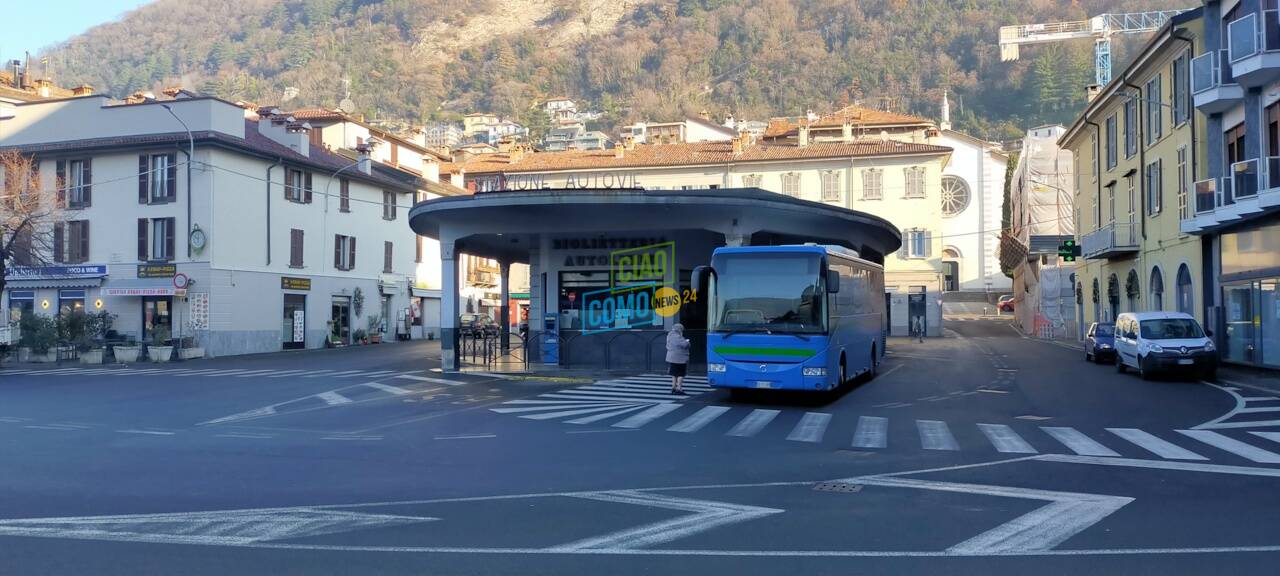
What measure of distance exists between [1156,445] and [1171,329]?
44.2 feet

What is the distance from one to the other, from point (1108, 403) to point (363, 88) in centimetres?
12693

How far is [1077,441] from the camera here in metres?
13.7

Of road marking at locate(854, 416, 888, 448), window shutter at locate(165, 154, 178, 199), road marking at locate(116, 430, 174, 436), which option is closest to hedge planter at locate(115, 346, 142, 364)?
window shutter at locate(165, 154, 178, 199)

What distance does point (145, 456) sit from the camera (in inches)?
489

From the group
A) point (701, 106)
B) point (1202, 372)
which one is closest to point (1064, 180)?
point (1202, 372)

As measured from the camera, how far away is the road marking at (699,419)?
15344 mm

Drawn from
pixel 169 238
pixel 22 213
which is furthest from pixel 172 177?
pixel 22 213

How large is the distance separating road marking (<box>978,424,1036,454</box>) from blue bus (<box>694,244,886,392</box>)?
3.51m

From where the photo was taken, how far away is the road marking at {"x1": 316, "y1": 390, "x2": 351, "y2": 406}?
66.2ft

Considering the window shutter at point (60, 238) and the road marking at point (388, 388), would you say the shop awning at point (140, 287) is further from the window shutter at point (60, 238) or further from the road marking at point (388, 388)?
the road marking at point (388, 388)

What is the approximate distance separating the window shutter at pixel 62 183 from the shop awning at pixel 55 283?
3312 millimetres

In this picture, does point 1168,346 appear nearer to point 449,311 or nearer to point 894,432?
point 894,432

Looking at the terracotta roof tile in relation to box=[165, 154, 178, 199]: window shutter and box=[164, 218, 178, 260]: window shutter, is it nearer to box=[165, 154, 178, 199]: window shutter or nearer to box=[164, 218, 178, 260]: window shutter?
box=[165, 154, 178, 199]: window shutter

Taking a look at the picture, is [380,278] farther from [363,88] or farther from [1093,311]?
[363,88]
